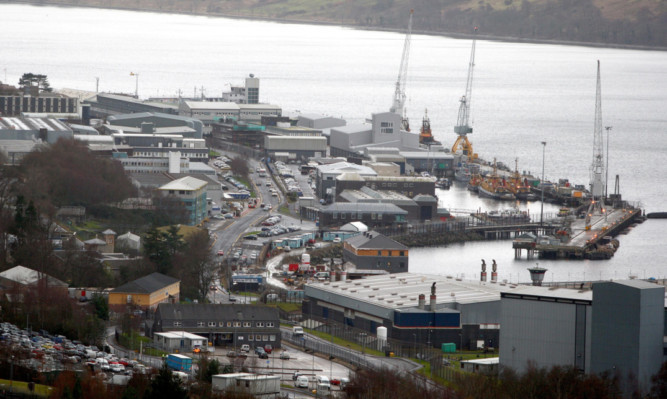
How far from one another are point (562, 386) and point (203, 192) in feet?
32.1

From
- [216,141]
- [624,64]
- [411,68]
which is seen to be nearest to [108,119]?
[216,141]

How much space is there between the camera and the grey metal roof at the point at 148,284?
41.1ft

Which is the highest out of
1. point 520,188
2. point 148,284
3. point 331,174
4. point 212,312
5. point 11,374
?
point 331,174

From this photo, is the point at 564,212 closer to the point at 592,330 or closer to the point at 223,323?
the point at 223,323

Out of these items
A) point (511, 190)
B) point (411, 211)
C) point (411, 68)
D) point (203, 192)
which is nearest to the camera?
point (203, 192)

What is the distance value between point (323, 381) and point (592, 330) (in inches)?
80.4

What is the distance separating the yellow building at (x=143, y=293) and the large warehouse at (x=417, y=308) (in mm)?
1454

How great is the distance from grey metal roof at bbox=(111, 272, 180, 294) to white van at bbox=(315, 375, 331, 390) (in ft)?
9.25

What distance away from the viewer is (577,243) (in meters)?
19.3

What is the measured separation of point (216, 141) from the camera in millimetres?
26672

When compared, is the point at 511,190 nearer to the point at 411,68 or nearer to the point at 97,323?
the point at 97,323

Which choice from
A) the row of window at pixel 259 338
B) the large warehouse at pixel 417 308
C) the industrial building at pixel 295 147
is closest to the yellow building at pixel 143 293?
the row of window at pixel 259 338

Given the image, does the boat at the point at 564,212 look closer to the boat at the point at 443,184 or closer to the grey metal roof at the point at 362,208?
the boat at the point at 443,184

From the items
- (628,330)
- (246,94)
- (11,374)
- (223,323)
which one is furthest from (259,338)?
(246,94)
